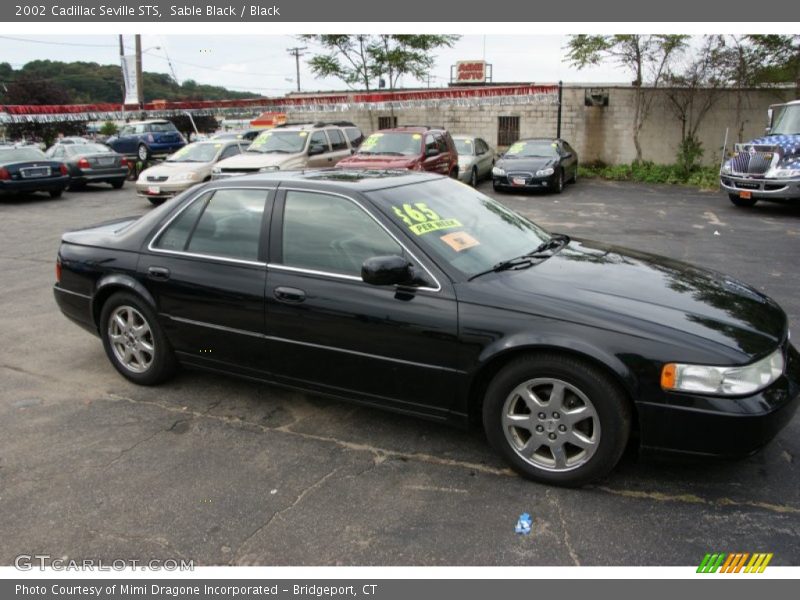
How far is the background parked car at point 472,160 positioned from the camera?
17.4 m

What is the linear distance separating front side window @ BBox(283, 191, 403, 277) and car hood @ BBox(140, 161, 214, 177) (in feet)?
37.7

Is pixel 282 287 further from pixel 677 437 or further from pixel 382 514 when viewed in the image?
pixel 677 437

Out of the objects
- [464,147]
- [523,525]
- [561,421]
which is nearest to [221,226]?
[561,421]

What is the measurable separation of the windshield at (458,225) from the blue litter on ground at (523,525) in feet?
4.14

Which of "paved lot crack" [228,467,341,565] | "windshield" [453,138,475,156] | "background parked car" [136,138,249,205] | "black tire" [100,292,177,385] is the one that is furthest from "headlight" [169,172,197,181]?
"paved lot crack" [228,467,341,565]

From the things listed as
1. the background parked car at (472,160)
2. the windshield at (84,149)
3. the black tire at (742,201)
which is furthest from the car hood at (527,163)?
the windshield at (84,149)

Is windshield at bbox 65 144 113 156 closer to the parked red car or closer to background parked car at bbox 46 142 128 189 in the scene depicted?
background parked car at bbox 46 142 128 189

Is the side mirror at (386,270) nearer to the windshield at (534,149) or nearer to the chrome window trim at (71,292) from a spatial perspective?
the chrome window trim at (71,292)

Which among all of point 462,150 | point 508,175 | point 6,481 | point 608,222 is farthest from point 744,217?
point 6,481

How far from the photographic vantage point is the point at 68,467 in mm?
3551

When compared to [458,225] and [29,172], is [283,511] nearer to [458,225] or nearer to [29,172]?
[458,225]

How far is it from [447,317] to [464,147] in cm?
1593

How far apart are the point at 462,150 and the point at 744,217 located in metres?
8.19

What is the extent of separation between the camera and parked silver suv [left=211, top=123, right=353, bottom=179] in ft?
45.4
